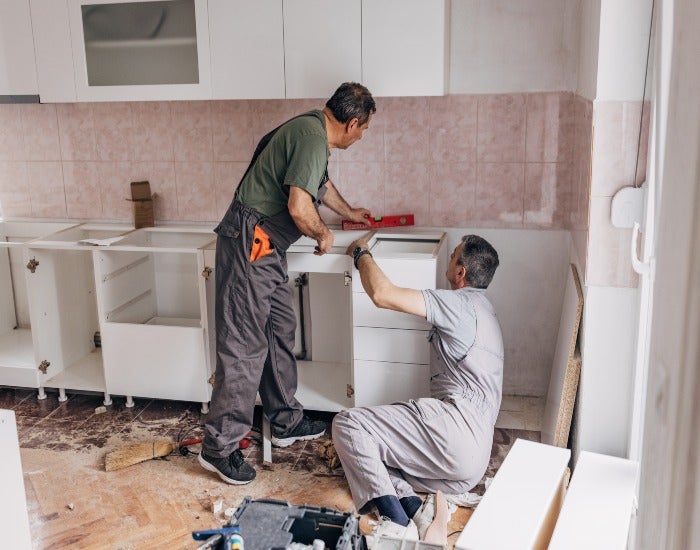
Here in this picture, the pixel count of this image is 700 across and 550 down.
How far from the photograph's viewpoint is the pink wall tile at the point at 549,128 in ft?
11.0

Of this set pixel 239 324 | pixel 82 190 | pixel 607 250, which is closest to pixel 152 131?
pixel 82 190

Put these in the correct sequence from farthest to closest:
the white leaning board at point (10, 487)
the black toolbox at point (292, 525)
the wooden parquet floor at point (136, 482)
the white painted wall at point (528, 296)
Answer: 1. the white painted wall at point (528, 296)
2. the wooden parquet floor at point (136, 482)
3. the white leaning board at point (10, 487)
4. the black toolbox at point (292, 525)

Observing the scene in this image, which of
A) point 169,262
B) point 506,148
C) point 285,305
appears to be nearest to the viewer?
point 285,305

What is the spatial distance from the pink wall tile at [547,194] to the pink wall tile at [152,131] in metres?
1.81

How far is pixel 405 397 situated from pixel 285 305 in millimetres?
662

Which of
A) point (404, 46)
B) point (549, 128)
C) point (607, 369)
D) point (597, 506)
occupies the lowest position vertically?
point (597, 506)

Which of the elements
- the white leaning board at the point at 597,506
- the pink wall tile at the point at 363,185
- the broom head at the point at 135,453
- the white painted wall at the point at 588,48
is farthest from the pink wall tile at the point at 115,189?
the white leaning board at the point at 597,506

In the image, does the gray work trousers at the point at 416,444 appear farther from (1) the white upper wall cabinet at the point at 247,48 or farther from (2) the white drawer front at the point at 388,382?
(1) the white upper wall cabinet at the point at 247,48

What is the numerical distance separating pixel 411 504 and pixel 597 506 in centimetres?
80

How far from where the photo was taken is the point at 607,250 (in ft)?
7.99

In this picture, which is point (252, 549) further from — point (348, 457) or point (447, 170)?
point (447, 170)

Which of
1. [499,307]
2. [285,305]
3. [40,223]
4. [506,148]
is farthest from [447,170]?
[40,223]

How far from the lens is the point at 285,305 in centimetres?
319

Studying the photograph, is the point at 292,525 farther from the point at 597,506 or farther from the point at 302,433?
the point at 302,433
